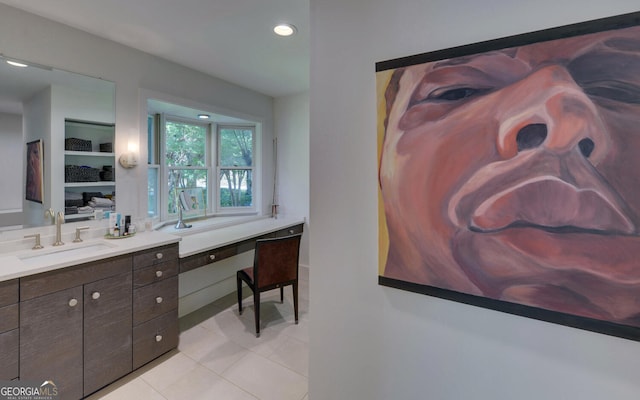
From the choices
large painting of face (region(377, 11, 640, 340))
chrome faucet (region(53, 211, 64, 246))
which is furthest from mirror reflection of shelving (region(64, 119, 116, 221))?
large painting of face (region(377, 11, 640, 340))

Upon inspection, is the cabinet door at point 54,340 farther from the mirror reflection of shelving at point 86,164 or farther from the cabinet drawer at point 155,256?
the mirror reflection of shelving at point 86,164

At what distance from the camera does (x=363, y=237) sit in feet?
4.00

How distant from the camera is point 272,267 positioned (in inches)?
97.9

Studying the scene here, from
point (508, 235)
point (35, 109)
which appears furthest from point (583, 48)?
point (35, 109)

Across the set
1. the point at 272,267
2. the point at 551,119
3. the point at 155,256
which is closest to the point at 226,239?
the point at 272,267

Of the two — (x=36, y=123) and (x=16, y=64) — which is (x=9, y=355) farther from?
(x=16, y=64)

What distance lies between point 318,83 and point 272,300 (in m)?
2.53

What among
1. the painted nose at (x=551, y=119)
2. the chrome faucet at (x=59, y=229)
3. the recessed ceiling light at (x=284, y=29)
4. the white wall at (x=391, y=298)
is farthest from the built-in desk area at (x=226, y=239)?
the painted nose at (x=551, y=119)

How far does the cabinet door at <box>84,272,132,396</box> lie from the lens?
169cm

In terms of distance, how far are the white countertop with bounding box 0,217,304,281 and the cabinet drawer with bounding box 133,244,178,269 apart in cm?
4

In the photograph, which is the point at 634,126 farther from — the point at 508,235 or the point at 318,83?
the point at 318,83

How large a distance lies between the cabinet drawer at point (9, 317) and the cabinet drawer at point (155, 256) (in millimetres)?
576

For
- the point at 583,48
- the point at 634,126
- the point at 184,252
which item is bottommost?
the point at 184,252

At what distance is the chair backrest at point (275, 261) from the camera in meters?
2.39
